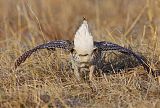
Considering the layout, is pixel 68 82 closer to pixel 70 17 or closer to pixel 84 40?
pixel 84 40

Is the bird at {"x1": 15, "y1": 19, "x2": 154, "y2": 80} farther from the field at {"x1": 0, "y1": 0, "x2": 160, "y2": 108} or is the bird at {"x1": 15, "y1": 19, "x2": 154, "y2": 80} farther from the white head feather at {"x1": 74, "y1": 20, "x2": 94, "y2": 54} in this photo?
the field at {"x1": 0, "y1": 0, "x2": 160, "y2": 108}

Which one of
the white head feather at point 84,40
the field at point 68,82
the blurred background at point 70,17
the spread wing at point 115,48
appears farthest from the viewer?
the blurred background at point 70,17

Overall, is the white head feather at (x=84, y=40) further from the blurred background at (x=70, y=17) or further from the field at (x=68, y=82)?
the blurred background at (x=70, y=17)

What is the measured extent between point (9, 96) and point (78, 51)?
0.73m

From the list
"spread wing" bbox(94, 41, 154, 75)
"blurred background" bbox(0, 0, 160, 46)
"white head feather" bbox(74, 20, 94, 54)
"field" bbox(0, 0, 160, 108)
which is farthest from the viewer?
"blurred background" bbox(0, 0, 160, 46)

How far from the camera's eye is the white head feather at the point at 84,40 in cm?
493

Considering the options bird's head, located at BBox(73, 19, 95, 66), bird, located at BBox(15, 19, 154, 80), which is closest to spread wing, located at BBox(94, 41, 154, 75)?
bird, located at BBox(15, 19, 154, 80)

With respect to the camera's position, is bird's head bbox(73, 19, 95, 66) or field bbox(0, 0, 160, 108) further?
bird's head bbox(73, 19, 95, 66)

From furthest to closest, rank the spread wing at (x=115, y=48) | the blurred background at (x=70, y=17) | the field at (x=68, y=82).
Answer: the blurred background at (x=70, y=17), the spread wing at (x=115, y=48), the field at (x=68, y=82)

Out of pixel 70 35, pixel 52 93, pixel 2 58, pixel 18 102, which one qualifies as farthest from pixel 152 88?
pixel 70 35

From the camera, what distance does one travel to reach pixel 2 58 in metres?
5.80

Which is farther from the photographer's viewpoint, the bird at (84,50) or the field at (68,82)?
the bird at (84,50)

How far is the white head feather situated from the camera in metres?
4.93

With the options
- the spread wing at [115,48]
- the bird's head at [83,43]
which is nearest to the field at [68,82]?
the spread wing at [115,48]
